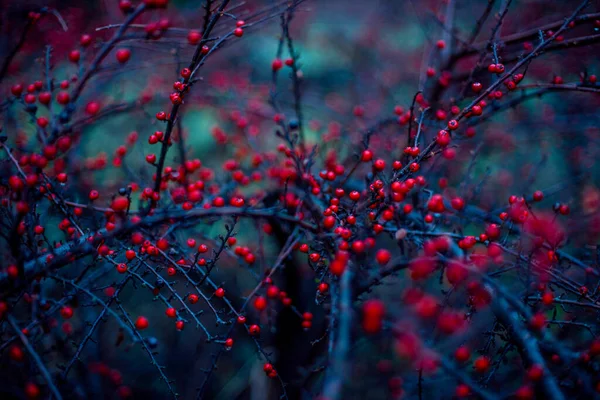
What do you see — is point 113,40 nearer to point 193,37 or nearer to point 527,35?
point 193,37

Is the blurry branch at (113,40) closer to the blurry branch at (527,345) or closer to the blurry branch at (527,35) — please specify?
the blurry branch at (527,345)

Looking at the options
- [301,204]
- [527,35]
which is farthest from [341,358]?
[527,35]

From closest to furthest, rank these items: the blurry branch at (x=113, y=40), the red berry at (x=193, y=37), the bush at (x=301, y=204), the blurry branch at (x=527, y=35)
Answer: the blurry branch at (x=113, y=40) → the bush at (x=301, y=204) → the red berry at (x=193, y=37) → the blurry branch at (x=527, y=35)

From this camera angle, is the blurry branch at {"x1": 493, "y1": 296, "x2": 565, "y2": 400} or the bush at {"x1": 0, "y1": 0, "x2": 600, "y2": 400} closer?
the blurry branch at {"x1": 493, "y1": 296, "x2": 565, "y2": 400}

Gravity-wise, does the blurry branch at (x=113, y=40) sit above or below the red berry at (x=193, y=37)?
A: below

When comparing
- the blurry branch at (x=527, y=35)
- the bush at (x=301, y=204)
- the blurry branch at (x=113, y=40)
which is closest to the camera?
the blurry branch at (x=113, y=40)

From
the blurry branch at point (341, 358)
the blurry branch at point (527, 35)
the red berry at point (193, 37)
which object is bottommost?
the blurry branch at point (341, 358)

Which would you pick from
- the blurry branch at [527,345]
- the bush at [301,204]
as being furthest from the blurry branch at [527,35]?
the blurry branch at [527,345]

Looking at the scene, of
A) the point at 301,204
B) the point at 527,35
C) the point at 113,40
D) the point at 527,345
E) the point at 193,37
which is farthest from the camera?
the point at 527,35

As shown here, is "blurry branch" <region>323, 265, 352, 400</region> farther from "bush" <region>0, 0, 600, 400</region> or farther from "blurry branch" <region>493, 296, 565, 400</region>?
"blurry branch" <region>493, 296, 565, 400</region>

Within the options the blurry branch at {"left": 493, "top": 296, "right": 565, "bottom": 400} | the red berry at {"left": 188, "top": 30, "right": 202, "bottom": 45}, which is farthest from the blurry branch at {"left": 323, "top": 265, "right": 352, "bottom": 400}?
the red berry at {"left": 188, "top": 30, "right": 202, "bottom": 45}

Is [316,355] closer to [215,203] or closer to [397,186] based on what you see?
[215,203]
